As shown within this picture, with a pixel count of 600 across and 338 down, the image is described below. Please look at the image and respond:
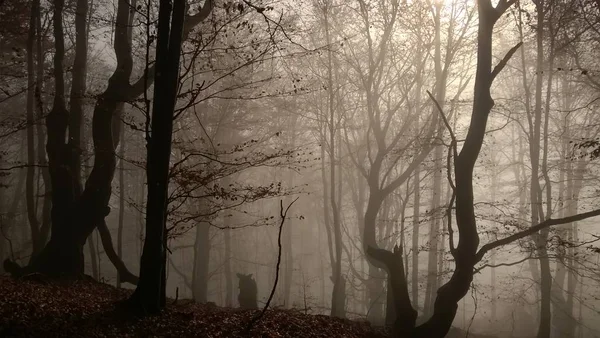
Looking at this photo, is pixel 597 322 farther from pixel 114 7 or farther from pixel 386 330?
pixel 114 7

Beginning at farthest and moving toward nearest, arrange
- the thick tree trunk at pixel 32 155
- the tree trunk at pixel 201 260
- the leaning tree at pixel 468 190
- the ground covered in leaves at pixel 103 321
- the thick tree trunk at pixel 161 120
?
1. the tree trunk at pixel 201 260
2. the thick tree trunk at pixel 32 155
3. the leaning tree at pixel 468 190
4. the thick tree trunk at pixel 161 120
5. the ground covered in leaves at pixel 103 321

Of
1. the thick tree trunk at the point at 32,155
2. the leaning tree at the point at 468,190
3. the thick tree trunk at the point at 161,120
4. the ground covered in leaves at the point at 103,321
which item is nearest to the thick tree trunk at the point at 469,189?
the leaning tree at the point at 468,190

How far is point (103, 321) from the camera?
5.32m

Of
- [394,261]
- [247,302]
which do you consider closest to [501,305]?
[247,302]

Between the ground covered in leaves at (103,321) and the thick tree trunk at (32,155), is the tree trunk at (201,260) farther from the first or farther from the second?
the ground covered in leaves at (103,321)

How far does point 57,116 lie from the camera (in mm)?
9109

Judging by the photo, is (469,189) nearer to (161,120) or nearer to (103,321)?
(161,120)

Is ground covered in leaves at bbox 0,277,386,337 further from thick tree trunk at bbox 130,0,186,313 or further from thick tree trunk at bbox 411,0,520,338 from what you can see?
thick tree trunk at bbox 411,0,520,338

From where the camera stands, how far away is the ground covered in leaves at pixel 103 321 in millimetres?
4934

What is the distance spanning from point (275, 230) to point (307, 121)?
14527 millimetres

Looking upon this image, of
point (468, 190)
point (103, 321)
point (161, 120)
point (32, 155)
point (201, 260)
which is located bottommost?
point (201, 260)

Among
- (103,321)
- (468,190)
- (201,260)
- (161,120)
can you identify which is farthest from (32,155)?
(468,190)

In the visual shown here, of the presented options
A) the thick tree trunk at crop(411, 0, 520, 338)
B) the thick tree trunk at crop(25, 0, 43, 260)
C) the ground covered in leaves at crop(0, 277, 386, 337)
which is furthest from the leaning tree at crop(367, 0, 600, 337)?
the thick tree trunk at crop(25, 0, 43, 260)

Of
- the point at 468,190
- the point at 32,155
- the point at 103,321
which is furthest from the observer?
the point at 32,155
